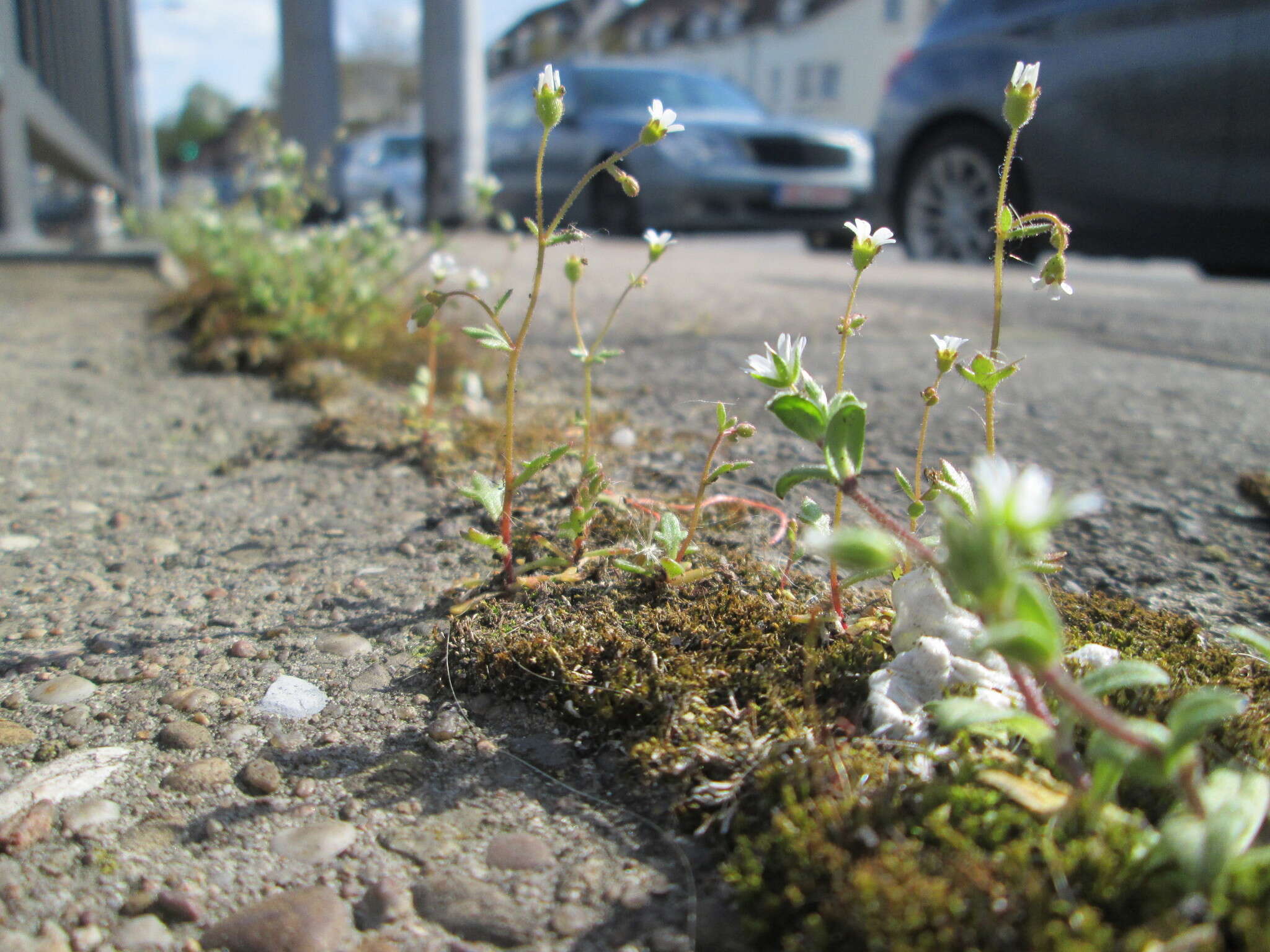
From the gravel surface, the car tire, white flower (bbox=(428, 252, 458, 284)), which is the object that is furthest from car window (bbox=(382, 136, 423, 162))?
white flower (bbox=(428, 252, 458, 284))

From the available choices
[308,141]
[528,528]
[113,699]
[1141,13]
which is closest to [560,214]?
[528,528]

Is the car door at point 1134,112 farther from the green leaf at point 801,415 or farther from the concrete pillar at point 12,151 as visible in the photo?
the concrete pillar at point 12,151

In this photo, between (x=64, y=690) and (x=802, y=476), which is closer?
(x=802, y=476)

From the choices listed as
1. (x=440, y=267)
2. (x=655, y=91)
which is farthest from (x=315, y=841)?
(x=655, y=91)

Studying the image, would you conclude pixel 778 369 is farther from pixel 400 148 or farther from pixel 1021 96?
pixel 400 148

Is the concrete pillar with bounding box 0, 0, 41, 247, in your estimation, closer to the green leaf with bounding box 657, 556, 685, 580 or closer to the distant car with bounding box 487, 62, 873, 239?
the distant car with bounding box 487, 62, 873, 239

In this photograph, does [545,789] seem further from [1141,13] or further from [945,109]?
[945,109]
